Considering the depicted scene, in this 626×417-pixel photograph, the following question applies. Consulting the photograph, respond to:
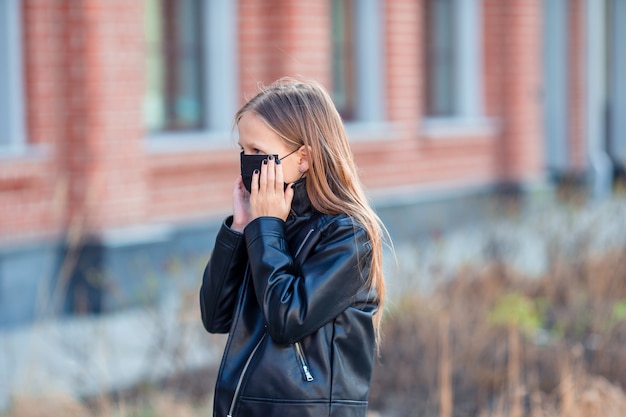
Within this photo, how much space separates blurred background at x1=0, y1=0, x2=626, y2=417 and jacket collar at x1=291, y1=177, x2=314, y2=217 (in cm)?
34

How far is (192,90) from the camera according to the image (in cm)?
1051

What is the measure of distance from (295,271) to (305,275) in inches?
2.5

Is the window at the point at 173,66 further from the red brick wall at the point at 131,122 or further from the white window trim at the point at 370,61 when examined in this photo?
the white window trim at the point at 370,61

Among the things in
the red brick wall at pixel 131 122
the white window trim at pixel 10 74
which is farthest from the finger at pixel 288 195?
the white window trim at pixel 10 74

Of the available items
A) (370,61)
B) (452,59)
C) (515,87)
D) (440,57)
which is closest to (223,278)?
(370,61)

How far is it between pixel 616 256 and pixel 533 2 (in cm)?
781

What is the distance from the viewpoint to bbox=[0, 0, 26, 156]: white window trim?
8438mm

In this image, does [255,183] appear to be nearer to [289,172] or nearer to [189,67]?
[289,172]

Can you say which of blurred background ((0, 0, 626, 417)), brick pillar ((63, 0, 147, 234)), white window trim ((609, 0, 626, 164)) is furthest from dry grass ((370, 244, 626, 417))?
white window trim ((609, 0, 626, 164))

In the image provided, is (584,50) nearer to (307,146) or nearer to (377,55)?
(377,55)

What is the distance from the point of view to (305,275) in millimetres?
2705

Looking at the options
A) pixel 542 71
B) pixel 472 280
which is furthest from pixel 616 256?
pixel 542 71

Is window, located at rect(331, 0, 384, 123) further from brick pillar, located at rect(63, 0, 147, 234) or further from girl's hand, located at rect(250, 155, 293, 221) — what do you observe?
girl's hand, located at rect(250, 155, 293, 221)

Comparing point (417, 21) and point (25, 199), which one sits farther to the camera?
point (417, 21)
